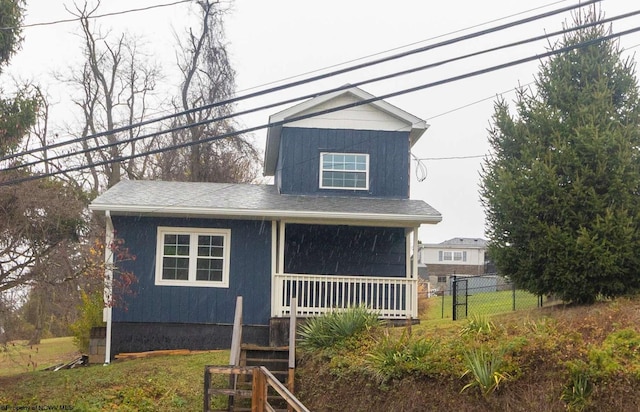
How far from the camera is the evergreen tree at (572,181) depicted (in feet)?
47.2

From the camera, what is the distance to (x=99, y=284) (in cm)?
1616

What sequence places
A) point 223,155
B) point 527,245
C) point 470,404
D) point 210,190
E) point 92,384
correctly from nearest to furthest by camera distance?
point 470,404 → point 92,384 → point 527,245 → point 210,190 → point 223,155

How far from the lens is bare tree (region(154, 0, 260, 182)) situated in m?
34.8

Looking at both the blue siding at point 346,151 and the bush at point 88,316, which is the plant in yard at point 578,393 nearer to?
the blue siding at point 346,151

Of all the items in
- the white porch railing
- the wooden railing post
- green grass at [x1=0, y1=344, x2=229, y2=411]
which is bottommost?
green grass at [x1=0, y1=344, x2=229, y2=411]

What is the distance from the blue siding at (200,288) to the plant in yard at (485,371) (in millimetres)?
7469

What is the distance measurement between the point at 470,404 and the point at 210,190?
1074 cm

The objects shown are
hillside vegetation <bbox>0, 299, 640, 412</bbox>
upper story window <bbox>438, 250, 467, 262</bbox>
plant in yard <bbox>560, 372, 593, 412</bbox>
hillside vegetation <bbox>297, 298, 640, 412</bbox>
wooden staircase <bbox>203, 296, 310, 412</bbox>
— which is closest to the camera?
plant in yard <bbox>560, 372, 593, 412</bbox>

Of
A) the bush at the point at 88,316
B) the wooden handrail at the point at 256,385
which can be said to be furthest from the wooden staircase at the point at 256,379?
the bush at the point at 88,316

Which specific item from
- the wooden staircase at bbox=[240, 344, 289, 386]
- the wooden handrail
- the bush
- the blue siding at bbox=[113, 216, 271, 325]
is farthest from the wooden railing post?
the bush

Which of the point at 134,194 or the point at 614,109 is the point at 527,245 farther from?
the point at 134,194

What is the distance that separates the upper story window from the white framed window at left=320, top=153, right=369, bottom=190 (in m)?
38.9

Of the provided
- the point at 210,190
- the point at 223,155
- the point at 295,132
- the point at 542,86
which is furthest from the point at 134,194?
the point at 223,155

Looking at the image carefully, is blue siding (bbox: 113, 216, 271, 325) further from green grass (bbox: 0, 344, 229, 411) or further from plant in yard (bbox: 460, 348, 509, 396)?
plant in yard (bbox: 460, 348, 509, 396)
